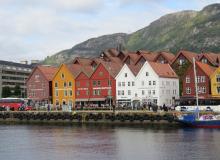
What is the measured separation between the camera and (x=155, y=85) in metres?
134

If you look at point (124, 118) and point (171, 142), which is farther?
point (124, 118)

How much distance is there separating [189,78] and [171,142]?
6547 cm

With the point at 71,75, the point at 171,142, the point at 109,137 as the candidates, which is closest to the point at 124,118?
the point at 109,137

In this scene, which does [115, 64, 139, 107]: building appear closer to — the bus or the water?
the bus

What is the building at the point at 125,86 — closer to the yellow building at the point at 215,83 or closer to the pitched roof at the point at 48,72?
the yellow building at the point at 215,83

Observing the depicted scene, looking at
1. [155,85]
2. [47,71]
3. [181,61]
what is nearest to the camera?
[155,85]

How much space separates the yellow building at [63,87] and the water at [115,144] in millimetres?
54800

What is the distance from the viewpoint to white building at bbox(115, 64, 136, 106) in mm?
138250

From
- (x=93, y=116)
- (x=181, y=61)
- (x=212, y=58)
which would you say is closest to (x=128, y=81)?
(x=181, y=61)

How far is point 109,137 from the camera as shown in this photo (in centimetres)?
7981

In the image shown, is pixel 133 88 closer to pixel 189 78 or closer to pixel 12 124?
pixel 189 78

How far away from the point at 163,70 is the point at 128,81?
9.95 metres

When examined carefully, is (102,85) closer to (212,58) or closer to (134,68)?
(134,68)

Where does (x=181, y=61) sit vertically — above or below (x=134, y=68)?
above
